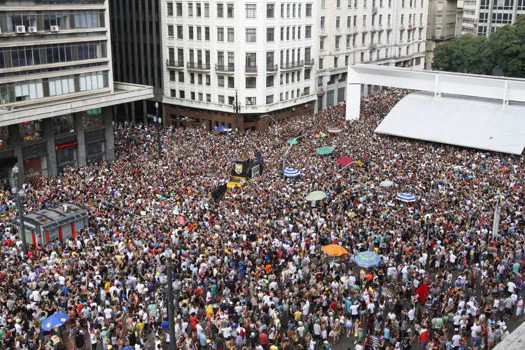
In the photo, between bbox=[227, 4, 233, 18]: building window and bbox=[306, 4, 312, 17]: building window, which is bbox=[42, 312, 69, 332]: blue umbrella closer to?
bbox=[227, 4, 233, 18]: building window

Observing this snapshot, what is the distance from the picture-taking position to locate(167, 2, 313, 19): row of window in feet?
213

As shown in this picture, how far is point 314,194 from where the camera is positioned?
39156mm

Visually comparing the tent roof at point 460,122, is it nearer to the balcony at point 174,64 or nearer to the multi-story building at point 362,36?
the multi-story building at point 362,36

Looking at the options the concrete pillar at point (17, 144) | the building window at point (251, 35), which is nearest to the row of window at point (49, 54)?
the concrete pillar at point (17, 144)

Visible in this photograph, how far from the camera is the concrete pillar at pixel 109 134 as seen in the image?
55.2 meters

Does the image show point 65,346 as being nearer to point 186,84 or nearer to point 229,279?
point 229,279

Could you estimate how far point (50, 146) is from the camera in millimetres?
50219

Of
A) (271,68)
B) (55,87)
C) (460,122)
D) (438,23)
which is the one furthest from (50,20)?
(438,23)

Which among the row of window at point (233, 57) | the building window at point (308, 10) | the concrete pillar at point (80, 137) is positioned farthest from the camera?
the building window at point (308, 10)

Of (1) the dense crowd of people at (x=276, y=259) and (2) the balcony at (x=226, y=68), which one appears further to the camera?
(2) the balcony at (x=226, y=68)

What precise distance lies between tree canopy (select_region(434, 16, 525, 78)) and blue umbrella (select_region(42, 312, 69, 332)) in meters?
73.7

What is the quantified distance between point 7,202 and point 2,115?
7.77 m

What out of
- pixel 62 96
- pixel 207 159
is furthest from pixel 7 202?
pixel 207 159

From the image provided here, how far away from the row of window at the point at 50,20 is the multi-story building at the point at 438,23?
81.3 meters
